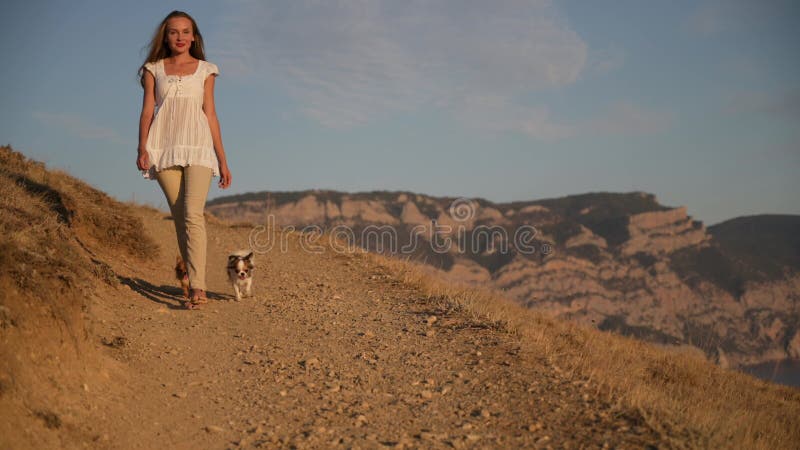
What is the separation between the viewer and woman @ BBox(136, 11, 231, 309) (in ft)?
20.3

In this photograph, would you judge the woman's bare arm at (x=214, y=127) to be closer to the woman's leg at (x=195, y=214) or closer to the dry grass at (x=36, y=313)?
the woman's leg at (x=195, y=214)

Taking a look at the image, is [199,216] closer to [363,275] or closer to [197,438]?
[197,438]

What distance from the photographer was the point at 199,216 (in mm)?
6434

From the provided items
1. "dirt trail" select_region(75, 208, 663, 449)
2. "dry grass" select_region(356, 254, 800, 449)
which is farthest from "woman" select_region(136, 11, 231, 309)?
"dry grass" select_region(356, 254, 800, 449)

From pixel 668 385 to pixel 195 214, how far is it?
658 cm

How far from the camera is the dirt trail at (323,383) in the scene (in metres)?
3.86

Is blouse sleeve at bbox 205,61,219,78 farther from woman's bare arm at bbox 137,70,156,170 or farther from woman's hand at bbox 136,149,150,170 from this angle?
woman's hand at bbox 136,149,150,170

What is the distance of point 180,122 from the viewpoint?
621cm

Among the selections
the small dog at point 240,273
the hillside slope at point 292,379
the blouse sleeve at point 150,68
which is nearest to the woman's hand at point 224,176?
the blouse sleeve at point 150,68

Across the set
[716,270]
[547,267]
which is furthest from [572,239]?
[716,270]

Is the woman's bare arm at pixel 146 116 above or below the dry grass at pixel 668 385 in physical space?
above

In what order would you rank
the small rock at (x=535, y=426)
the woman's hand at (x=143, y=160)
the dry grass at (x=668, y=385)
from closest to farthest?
1. the small rock at (x=535, y=426)
2. the dry grass at (x=668, y=385)
3. the woman's hand at (x=143, y=160)

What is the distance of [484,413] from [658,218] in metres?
181

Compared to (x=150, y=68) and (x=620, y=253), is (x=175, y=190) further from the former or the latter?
(x=620, y=253)
